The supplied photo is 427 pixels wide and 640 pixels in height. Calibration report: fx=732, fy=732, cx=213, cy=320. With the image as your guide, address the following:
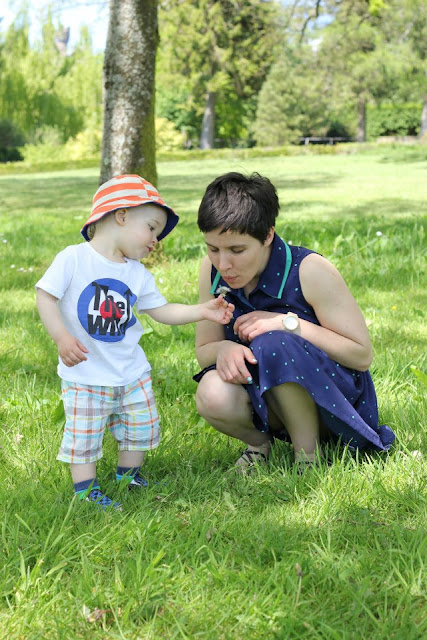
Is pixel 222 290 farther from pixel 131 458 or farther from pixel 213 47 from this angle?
pixel 213 47

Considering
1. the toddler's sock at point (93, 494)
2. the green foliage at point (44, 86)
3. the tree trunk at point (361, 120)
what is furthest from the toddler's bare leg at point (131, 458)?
the tree trunk at point (361, 120)

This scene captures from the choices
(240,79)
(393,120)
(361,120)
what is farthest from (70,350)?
(393,120)

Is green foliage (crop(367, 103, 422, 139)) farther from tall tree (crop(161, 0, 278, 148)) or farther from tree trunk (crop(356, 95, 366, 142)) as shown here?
tall tree (crop(161, 0, 278, 148))

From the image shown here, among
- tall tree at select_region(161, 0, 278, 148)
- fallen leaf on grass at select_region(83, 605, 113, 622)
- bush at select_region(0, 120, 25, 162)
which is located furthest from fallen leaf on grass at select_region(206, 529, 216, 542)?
bush at select_region(0, 120, 25, 162)

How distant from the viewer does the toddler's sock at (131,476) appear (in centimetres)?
248

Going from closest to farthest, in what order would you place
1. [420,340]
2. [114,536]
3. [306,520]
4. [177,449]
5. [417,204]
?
[114,536] < [306,520] < [177,449] < [420,340] < [417,204]

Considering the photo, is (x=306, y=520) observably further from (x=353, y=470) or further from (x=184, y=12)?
(x=184, y=12)

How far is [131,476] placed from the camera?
2498 mm

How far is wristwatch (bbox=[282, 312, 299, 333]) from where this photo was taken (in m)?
2.53

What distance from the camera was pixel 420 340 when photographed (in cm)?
410

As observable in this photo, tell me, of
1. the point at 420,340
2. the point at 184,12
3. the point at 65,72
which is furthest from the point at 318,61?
the point at 420,340

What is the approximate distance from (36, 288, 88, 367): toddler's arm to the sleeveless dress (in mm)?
611

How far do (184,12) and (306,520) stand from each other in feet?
133

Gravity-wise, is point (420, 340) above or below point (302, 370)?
below
